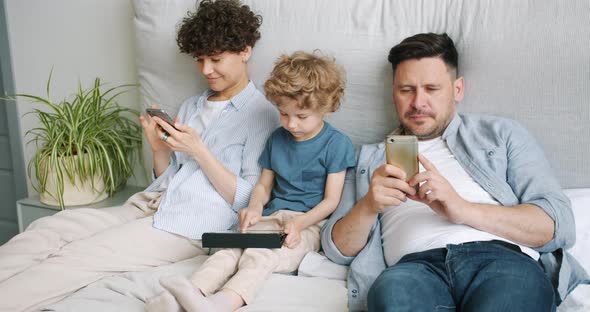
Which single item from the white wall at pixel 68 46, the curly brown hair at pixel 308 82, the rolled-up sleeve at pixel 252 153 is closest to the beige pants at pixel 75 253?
the rolled-up sleeve at pixel 252 153

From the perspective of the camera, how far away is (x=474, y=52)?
5.41ft

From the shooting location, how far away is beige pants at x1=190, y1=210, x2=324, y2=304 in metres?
1.38

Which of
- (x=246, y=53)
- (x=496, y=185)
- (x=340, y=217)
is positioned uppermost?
(x=246, y=53)

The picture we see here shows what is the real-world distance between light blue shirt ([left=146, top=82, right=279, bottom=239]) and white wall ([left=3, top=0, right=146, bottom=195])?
765 mm

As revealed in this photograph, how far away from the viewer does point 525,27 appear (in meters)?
1.58

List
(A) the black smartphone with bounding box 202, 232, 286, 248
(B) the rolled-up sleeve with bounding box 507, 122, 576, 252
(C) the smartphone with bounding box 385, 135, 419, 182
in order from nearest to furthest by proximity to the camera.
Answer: (C) the smartphone with bounding box 385, 135, 419, 182 → (B) the rolled-up sleeve with bounding box 507, 122, 576, 252 → (A) the black smartphone with bounding box 202, 232, 286, 248

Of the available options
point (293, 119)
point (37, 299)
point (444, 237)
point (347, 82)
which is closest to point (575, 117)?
point (444, 237)

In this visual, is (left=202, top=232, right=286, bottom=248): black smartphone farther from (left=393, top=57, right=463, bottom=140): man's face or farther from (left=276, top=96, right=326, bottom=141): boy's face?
(left=393, top=57, right=463, bottom=140): man's face

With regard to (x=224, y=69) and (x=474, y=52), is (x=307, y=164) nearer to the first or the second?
(x=224, y=69)

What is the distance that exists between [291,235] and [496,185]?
22.8 inches

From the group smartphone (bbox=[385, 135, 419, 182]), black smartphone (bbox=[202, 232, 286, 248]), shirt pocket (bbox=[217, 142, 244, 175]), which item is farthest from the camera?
shirt pocket (bbox=[217, 142, 244, 175])

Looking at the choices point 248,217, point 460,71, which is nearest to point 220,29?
point 248,217

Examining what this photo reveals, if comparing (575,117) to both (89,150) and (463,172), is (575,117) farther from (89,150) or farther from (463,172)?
(89,150)

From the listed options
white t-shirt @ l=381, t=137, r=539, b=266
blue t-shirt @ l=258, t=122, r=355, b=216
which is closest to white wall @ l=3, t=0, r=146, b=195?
blue t-shirt @ l=258, t=122, r=355, b=216
